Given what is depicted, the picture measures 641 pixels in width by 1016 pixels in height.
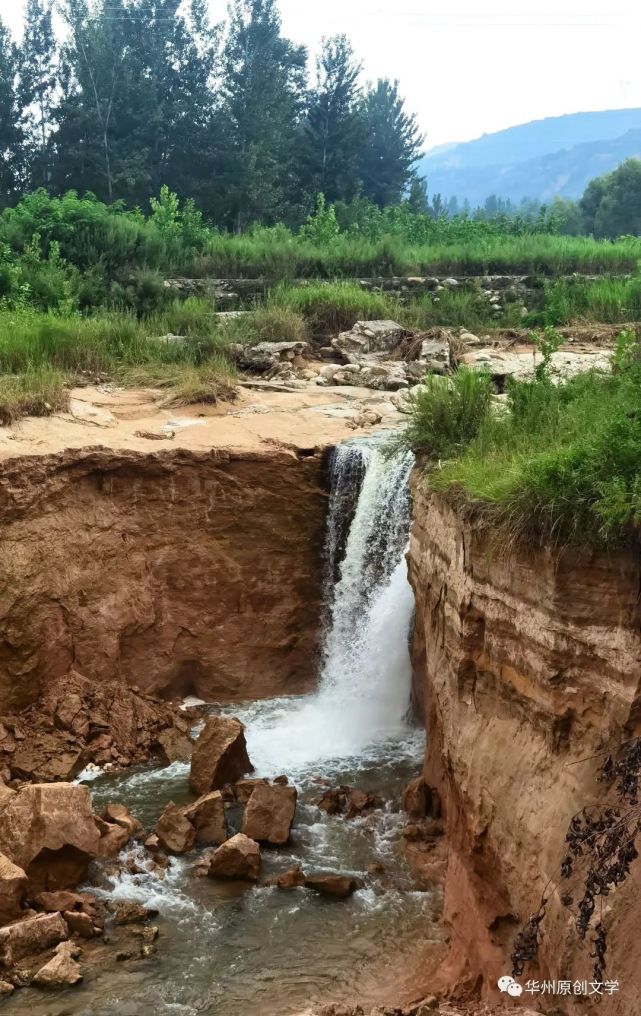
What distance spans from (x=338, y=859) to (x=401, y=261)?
41.8ft

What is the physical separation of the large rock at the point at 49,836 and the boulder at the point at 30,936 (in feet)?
1.47

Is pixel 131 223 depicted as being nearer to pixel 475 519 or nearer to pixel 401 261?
pixel 401 261

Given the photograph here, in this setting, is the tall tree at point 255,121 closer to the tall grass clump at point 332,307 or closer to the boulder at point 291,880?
the tall grass clump at point 332,307

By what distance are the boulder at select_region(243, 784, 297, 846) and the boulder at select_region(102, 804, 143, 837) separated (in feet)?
2.36

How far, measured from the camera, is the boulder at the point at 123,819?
7.13 meters

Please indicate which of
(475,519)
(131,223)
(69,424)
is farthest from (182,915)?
(131,223)

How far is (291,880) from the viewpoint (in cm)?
657

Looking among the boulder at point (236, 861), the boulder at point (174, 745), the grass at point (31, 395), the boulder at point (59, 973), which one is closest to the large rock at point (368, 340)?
the grass at point (31, 395)

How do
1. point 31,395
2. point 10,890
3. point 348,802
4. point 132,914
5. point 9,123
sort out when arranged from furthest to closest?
point 9,123 → point 31,395 → point 348,802 → point 132,914 → point 10,890

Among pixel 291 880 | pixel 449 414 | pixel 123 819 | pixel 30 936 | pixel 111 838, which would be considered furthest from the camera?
pixel 449 414

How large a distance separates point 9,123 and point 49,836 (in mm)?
25774

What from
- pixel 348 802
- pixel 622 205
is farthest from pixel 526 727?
pixel 622 205

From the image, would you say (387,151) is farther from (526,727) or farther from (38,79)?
(526,727)

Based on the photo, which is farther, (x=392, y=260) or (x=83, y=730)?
(x=392, y=260)
